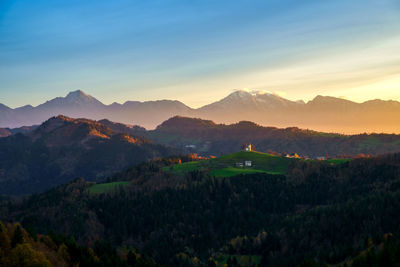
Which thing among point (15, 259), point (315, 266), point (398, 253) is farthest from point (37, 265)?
point (398, 253)

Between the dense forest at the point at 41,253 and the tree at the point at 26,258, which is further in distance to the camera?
the dense forest at the point at 41,253

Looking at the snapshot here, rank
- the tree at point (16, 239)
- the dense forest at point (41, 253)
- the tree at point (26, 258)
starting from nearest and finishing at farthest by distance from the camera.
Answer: the tree at point (26, 258) < the dense forest at point (41, 253) < the tree at point (16, 239)

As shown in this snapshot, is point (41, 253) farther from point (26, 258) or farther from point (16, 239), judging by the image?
point (16, 239)

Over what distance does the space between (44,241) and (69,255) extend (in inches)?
798

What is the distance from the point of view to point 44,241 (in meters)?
148

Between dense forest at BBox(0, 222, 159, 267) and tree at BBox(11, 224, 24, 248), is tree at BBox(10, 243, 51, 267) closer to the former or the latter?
dense forest at BBox(0, 222, 159, 267)

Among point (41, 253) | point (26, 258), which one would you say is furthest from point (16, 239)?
point (26, 258)

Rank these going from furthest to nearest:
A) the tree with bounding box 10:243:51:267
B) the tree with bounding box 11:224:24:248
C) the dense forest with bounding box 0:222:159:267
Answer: the tree with bounding box 11:224:24:248 → the dense forest with bounding box 0:222:159:267 → the tree with bounding box 10:243:51:267

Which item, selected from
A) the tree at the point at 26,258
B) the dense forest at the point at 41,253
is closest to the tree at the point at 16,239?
the dense forest at the point at 41,253

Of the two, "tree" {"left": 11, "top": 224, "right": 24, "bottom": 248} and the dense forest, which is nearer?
the dense forest

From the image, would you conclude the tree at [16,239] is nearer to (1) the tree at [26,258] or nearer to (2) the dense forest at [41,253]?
(2) the dense forest at [41,253]

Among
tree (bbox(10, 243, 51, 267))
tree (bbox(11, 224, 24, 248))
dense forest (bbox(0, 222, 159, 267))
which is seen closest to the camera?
tree (bbox(10, 243, 51, 267))

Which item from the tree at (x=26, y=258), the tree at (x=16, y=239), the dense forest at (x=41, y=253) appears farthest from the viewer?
the tree at (x=16, y=239)

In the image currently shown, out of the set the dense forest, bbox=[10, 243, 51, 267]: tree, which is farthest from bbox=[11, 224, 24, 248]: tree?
bbox=[10, 243, 51, 267]: tree
